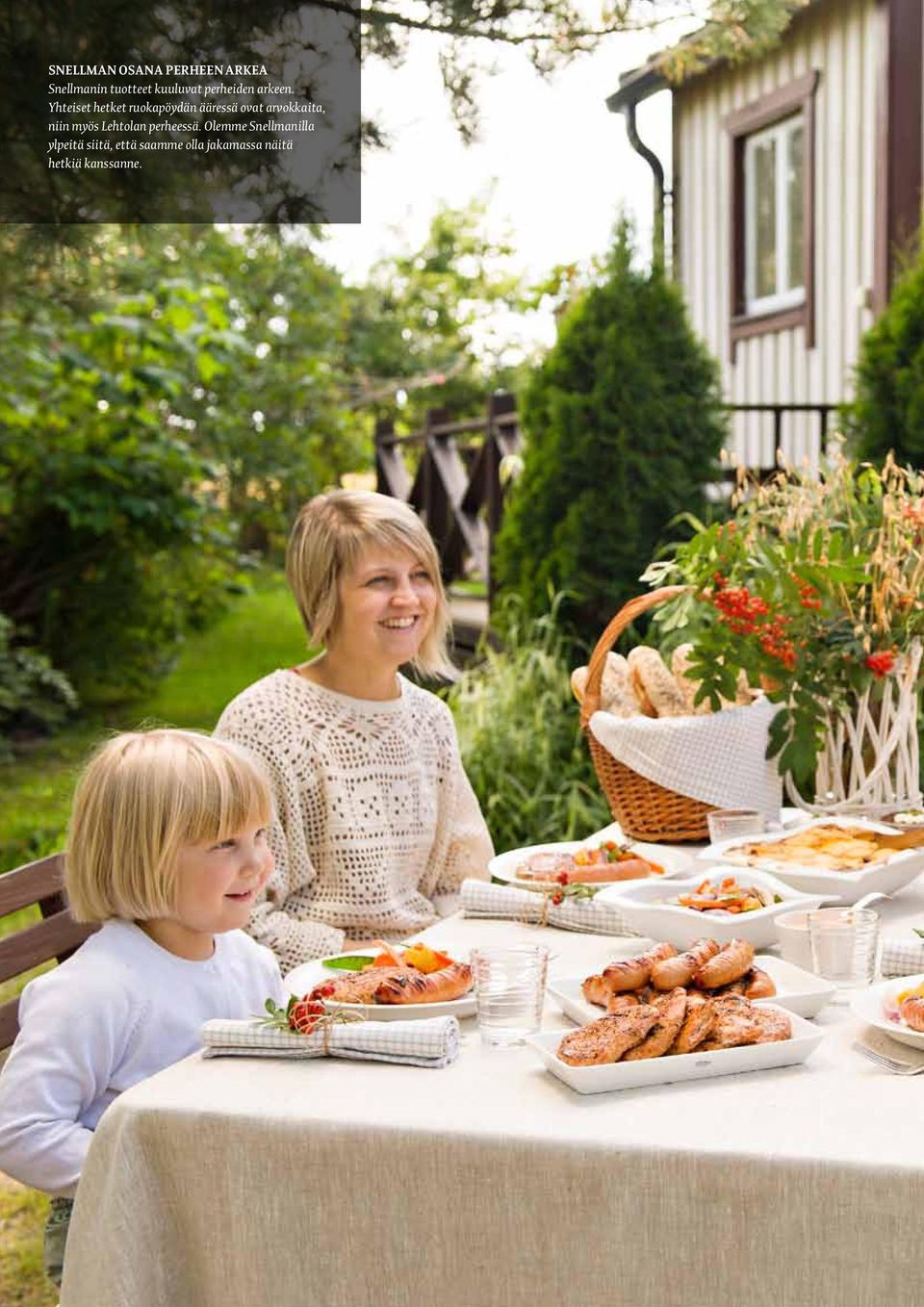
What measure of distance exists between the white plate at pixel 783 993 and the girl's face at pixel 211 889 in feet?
1.27

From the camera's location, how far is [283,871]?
8.82ft

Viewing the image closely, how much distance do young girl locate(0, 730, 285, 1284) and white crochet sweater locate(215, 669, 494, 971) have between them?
691mm

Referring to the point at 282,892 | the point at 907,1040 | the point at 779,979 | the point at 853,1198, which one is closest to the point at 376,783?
the point at 282,892

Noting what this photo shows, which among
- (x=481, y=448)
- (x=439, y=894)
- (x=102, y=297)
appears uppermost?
(x=102, y=297)

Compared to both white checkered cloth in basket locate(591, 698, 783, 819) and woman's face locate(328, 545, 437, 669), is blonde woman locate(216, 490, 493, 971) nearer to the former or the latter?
woman's face locate(328, 545, 437, 669)

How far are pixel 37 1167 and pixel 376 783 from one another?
46.0 inches

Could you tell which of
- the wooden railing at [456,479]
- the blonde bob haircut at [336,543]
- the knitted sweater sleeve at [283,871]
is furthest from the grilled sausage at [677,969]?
the wooden railing at [456,479]

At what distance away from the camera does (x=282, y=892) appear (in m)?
2.68

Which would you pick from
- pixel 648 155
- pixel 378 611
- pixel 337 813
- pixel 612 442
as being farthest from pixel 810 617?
pixel 648 155

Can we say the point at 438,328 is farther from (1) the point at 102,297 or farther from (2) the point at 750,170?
(1) the point at 102,297

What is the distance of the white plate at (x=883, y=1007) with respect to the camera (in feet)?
5.26

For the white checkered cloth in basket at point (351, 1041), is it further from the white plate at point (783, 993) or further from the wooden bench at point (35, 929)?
the wooden bench at point (35, 929)

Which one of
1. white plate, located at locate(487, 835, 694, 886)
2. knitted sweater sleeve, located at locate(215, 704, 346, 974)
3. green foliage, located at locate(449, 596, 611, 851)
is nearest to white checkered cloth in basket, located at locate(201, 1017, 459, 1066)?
white plate, located at locate(487, 835, 694, 886)

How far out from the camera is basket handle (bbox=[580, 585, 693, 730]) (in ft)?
9.42
